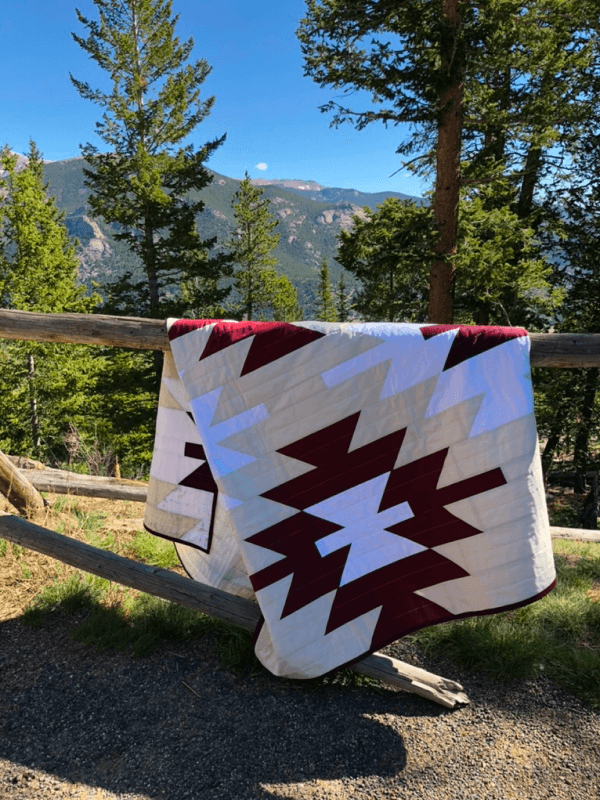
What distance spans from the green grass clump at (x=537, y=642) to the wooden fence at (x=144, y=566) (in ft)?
1.16

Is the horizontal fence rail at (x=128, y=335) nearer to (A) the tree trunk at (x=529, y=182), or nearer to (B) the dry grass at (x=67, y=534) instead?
(B) the dry grass at (x=67, y=534)

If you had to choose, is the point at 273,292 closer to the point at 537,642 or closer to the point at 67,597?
the point at 67,597

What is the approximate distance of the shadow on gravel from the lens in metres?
2.18

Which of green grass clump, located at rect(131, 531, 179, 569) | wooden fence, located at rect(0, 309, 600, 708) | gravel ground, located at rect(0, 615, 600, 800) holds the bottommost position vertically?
gravel ground, located at rect(0, 615, 600, 800)

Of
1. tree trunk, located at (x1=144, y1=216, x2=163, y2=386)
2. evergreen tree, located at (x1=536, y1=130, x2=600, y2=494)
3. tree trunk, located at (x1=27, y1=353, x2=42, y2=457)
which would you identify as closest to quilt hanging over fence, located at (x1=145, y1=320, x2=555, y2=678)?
evergreen tree, located at (x1=536, y1=130, x2=600, y2=494)

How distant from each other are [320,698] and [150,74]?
1852 centimetres

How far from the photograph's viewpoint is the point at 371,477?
2320 millimetres

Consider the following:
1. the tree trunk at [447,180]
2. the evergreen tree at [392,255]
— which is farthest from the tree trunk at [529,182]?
the tree trunk at [447,180]

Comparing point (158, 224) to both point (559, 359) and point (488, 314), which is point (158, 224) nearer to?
point (488, 314)

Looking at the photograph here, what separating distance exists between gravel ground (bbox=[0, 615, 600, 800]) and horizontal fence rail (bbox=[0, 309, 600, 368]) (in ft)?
5.99

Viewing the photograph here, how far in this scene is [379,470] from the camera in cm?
231

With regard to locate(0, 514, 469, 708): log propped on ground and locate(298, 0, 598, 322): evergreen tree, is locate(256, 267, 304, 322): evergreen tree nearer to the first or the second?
locate(298, 0, 598, 322): evergreen tree

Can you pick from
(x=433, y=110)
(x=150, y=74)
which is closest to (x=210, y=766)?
(x=433, y=110)

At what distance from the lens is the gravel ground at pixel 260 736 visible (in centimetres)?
213
